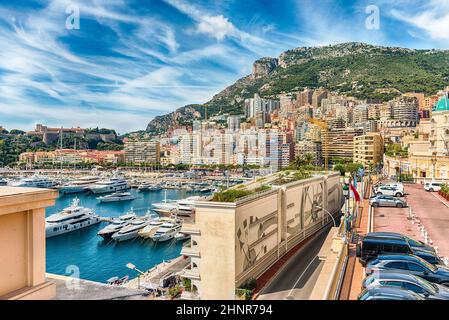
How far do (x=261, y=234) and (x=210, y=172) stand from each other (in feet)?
132

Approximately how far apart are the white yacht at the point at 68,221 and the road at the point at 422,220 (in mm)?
14703

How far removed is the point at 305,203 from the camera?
28.4ft

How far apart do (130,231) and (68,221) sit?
3.61 metres

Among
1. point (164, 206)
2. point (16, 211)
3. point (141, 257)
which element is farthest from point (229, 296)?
point (164, 206)

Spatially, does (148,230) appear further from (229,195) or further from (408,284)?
(408,284)

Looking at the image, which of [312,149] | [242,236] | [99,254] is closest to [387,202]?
[242,236]

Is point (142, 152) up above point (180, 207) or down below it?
above

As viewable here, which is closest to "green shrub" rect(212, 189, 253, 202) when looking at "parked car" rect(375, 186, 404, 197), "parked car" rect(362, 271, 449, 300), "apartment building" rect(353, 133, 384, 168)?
"parked car" rect(362, 271, 449, 300)

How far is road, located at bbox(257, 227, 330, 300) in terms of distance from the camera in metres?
5.54

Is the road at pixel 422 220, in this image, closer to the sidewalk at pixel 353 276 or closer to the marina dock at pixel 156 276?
the sidewalk at pixel 353 276

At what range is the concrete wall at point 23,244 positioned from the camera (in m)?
1.45

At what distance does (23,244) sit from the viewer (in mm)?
1529

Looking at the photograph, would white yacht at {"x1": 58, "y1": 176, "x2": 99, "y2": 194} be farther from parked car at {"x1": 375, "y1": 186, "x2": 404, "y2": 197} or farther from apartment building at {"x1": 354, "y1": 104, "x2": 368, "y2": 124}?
apartment building at {"x1": 354, "y1": 104, "x2": 368, "y2": 124}

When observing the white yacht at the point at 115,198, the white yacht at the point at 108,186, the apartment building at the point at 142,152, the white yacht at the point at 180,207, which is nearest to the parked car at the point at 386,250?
the white yacht at the point at 180,207
